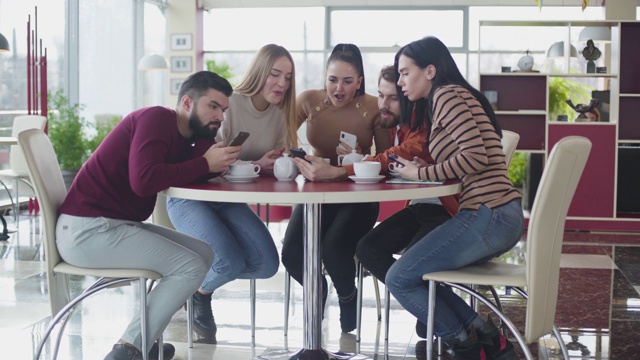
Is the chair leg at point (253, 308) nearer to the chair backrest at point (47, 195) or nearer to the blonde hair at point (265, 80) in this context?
the blonde hair at point (265, 80)

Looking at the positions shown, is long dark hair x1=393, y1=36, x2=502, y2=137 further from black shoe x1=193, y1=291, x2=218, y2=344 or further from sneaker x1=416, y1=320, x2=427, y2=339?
black shoe x1=193, y1=291, x2=218, y2=344

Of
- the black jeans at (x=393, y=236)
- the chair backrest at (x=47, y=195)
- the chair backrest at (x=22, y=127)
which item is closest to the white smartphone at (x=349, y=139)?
the black jeans at (x=393, y=236)

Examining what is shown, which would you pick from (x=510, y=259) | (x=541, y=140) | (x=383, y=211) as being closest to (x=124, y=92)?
(x=383, y=211)

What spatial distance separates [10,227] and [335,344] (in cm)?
440

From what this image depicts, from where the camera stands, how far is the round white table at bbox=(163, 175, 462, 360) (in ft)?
7.79

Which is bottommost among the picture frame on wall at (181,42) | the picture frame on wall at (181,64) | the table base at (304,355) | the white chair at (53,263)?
the table base at (304,355)

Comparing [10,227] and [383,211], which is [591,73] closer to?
[383,211]

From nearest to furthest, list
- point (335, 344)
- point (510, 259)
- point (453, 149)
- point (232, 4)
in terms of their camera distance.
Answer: point (453, 149)
point (335, 344)
point (510, 259)
point (232, 4)

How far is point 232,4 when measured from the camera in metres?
12.5

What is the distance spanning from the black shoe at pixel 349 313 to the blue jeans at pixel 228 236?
0.39 meters

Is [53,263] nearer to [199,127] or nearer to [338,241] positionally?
[199,127]

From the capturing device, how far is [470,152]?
2668 millimetres

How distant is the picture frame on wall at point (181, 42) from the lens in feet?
41.1

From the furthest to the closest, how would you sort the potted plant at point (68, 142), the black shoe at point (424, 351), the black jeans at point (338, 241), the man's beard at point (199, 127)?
the potted plant at point (68, 142)
the black jeans at point (338, 241)
the black shoe at point (424, 351)
the man's beard at point (199, 127)
